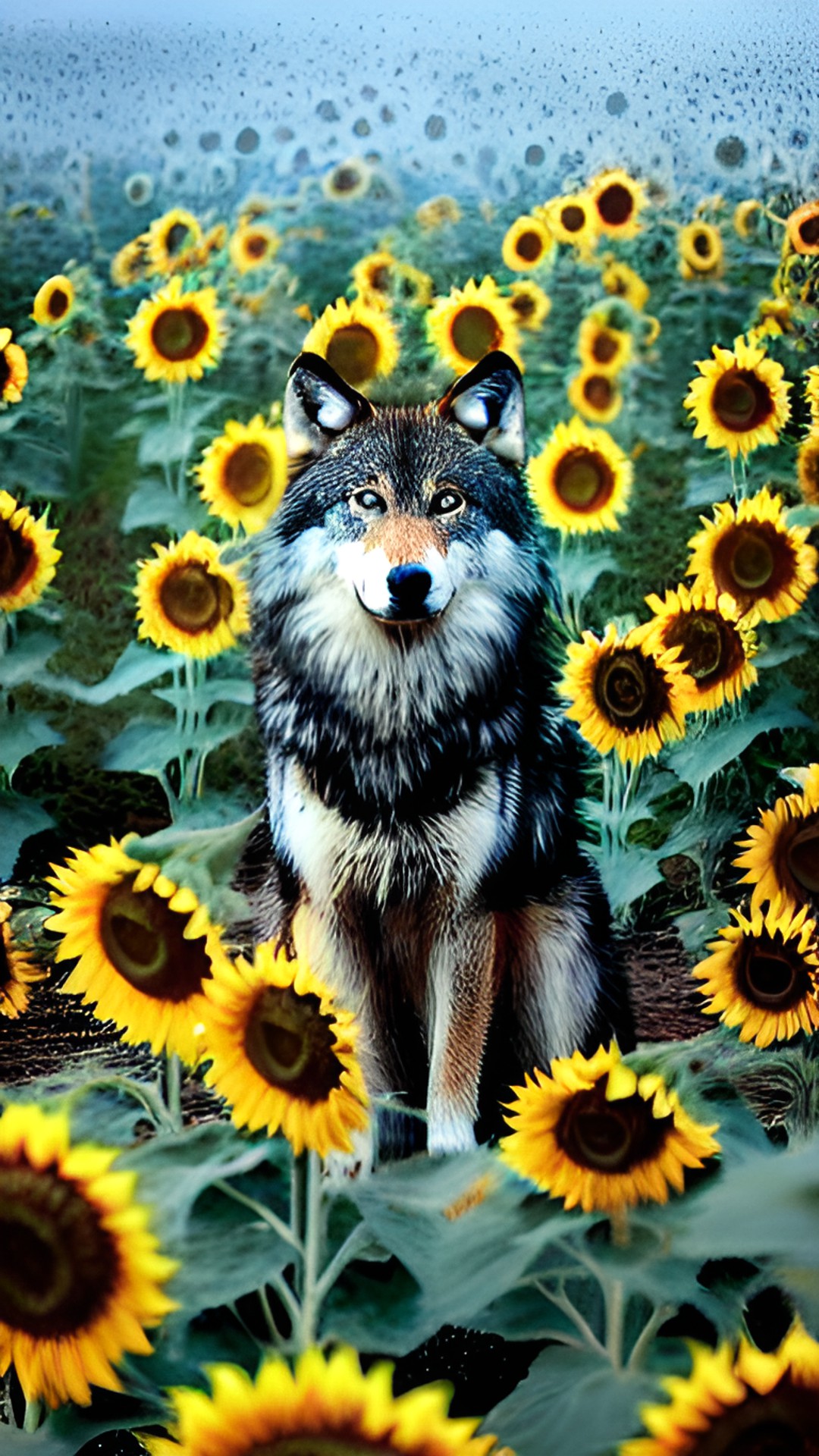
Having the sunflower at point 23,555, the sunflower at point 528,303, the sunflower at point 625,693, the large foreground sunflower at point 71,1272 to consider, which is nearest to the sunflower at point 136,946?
the large foreground sunflower at point 71,1272

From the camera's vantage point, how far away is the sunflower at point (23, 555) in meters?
1.24

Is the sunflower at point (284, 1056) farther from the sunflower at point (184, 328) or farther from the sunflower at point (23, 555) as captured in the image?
the sunflower at point (184, 328)

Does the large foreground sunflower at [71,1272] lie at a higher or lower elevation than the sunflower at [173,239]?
lower

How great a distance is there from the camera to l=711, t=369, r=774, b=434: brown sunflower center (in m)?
1.27

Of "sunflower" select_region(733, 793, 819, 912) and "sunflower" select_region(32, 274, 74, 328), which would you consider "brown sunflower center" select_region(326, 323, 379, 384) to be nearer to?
"sunflower" select_region(32, 274, 74, 328)

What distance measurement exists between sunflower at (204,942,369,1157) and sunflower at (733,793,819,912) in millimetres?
425

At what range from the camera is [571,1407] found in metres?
1.15

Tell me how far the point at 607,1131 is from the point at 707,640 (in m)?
0.47

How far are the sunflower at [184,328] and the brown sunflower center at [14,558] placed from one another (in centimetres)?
20

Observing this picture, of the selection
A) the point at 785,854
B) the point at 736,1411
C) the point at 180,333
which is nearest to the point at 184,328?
the point at 180,333

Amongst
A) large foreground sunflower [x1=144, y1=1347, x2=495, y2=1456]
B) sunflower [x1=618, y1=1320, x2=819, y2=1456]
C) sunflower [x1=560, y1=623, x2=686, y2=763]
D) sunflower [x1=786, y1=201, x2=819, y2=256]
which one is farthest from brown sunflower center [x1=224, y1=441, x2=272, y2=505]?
sunflower [x1=618, y1=1320, x2=819, y2=1456]

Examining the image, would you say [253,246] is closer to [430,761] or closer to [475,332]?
[475,332]

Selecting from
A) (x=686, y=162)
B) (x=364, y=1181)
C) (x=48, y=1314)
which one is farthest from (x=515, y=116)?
(x=48, y=1314)

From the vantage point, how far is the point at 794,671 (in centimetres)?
130
